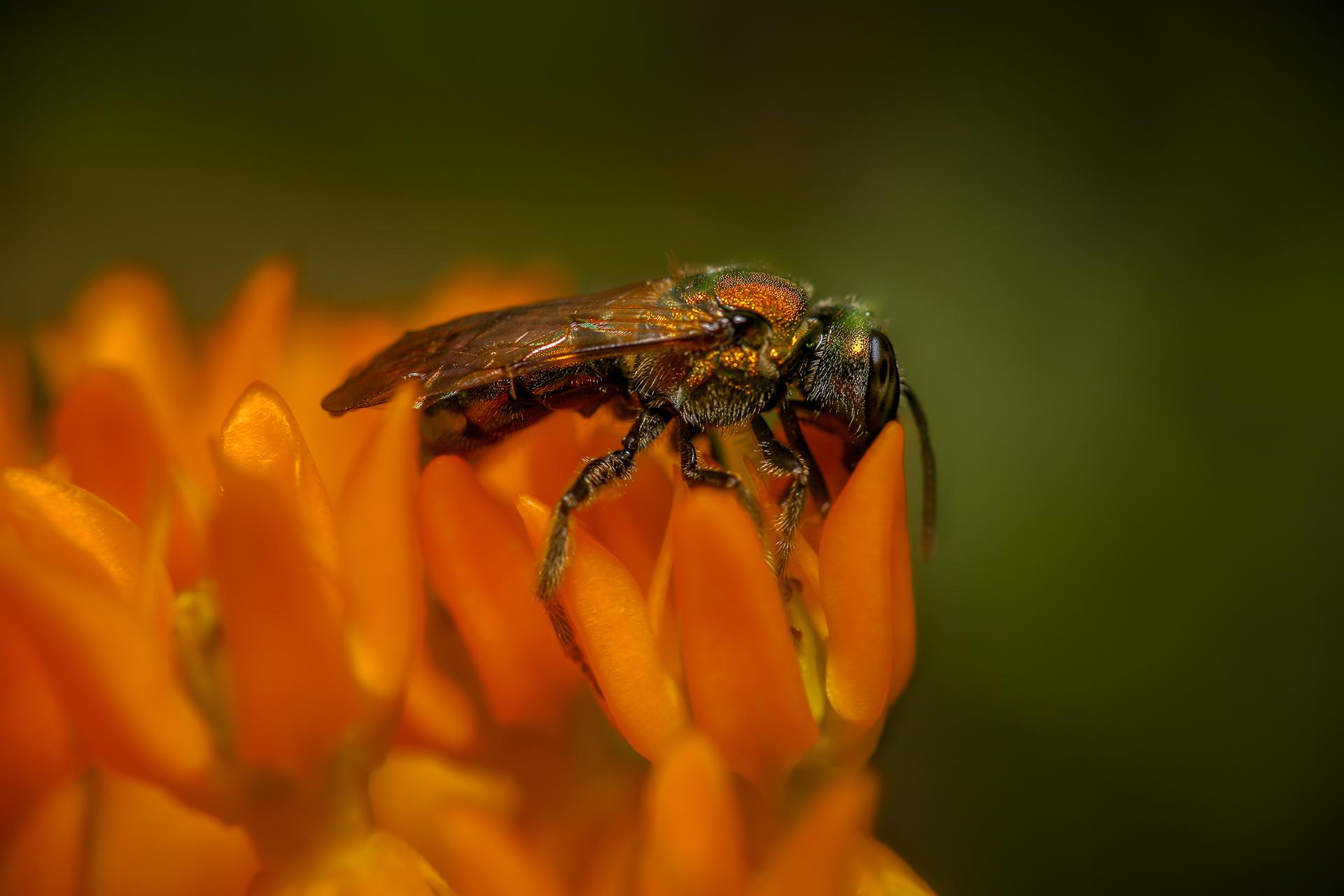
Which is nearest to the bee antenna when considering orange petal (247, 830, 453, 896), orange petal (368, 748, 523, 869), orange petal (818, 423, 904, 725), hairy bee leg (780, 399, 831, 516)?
hairy bee leg (780, 399, 831, 516)

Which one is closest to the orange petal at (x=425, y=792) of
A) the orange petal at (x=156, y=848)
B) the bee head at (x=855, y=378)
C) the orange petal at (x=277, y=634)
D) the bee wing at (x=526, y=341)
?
the orange petal at (x=156, y=848)

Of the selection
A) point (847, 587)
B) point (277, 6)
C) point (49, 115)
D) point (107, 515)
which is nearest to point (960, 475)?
point (847, 587)

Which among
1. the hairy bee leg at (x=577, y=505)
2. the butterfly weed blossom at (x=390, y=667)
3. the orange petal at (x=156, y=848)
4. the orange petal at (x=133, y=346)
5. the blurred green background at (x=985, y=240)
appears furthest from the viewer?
the blurred green background at (x=985, y=240)

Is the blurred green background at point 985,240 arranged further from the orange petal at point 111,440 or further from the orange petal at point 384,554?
the orange petal at point 111,440

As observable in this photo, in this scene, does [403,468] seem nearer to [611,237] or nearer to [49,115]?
[611,237]

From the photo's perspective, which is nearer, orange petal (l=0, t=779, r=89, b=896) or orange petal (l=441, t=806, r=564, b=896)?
orange petal (l=441, t=806, r=564, b=896)

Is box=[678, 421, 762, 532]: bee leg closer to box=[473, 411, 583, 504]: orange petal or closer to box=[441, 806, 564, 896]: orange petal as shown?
box=[473, 411, 583, 504]: orange petal
